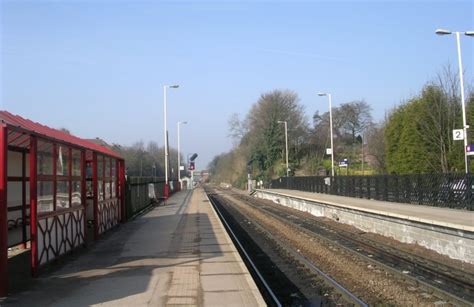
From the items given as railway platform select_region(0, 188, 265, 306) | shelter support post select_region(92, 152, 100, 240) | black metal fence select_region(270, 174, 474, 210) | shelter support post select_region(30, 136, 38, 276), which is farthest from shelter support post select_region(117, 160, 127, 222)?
shelter support post select_region(30, 136, 38, 276)

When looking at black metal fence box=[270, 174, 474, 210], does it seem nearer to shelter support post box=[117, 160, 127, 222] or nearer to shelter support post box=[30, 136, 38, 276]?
shelter support post box=[117, 160, 127, 222]

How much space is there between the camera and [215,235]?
17469mm

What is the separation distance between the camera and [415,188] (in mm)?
23078

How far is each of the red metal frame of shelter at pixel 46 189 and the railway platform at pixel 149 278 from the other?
1.70ft

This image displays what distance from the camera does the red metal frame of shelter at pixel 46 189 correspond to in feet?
28.6

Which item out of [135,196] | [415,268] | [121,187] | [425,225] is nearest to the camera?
[415,268]

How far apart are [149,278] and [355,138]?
8069cm

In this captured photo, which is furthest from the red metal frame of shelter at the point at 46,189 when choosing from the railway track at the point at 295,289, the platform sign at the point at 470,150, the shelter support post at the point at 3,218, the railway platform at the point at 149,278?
the platform sign at the point at 470,150

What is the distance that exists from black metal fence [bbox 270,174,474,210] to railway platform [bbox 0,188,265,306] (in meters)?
8.96

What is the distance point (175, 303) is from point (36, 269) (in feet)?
12.2

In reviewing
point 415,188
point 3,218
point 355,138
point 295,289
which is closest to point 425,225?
point 295,289

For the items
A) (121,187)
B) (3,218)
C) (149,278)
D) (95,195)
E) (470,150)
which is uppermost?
(470,150)

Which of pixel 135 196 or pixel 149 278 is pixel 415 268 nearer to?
pixel 149 278

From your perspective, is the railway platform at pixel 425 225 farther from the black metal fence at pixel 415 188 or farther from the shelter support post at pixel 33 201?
the shelter support post at pixel 33 201
